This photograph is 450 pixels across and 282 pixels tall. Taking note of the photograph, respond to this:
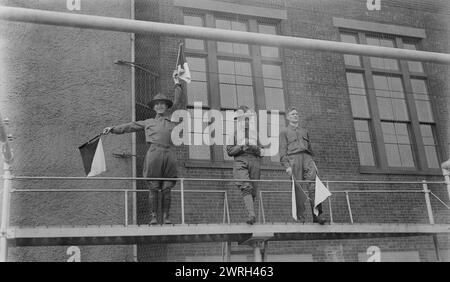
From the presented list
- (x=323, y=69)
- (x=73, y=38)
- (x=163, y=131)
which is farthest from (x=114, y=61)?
(x=323, y=69)

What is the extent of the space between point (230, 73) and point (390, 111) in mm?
3988

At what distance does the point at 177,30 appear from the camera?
5637mm

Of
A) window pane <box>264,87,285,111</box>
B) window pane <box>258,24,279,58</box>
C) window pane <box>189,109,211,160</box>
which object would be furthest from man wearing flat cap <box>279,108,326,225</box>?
window pane <box>258,24,279,58</box>

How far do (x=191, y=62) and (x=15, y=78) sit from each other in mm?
3481

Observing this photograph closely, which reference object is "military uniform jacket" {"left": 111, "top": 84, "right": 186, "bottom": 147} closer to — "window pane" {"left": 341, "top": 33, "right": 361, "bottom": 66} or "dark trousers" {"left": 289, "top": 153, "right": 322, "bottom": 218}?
"dark trousers" {"left": 289, "top": 153, "right": 322, "bottom": 218}

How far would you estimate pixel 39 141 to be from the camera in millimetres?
9070

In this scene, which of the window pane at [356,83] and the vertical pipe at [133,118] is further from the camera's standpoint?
the window pane at [356,83]

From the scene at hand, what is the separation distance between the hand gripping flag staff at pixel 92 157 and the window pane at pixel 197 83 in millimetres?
3352

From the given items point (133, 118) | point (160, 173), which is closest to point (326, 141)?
point (133, 118)

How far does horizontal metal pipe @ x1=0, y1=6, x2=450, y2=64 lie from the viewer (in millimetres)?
5082

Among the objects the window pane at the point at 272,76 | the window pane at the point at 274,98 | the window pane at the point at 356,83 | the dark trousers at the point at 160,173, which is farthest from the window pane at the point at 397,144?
the dark trousers at the point at 160,173

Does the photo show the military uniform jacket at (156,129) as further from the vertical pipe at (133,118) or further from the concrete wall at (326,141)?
the concrete wall at (326,141)

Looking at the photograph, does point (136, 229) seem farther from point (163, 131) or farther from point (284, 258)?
point (284, 258)

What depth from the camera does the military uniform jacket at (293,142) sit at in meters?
8.27
